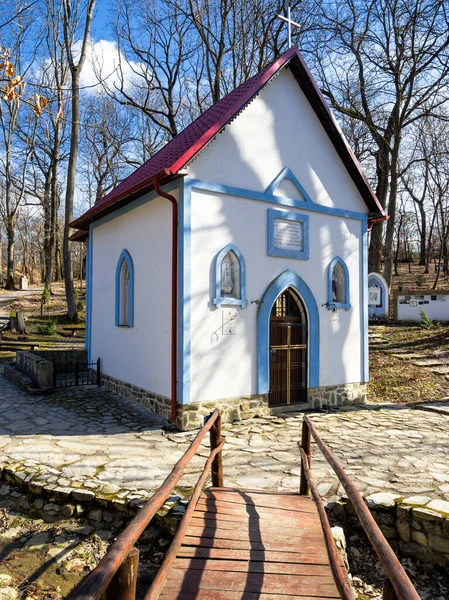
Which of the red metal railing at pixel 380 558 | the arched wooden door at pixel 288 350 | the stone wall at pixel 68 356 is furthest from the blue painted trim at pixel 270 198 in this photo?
the stone wall at pixel 68 356

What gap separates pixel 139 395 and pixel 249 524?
5.27 m

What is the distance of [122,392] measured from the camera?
9.87 metres

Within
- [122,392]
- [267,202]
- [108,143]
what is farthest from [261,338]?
[108,143]

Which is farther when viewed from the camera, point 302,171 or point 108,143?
point 108,143

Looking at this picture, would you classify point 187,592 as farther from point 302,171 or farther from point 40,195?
point 40,195

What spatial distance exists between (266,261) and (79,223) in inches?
220

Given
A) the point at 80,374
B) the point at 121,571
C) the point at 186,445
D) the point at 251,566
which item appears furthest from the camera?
the point at 80,374

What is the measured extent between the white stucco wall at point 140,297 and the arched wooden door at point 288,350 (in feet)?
7.21

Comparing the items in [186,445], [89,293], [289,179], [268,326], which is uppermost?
[289,179]

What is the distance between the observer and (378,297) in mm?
19703

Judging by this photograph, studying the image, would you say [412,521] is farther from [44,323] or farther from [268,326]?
[44,323]

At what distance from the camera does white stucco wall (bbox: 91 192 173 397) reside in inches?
320

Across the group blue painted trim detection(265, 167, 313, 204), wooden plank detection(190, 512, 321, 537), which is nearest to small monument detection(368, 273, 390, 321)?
blue painted trim detection(265, 167, 313, 204)

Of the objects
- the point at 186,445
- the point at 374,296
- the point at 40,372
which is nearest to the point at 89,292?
the point at 40,372
